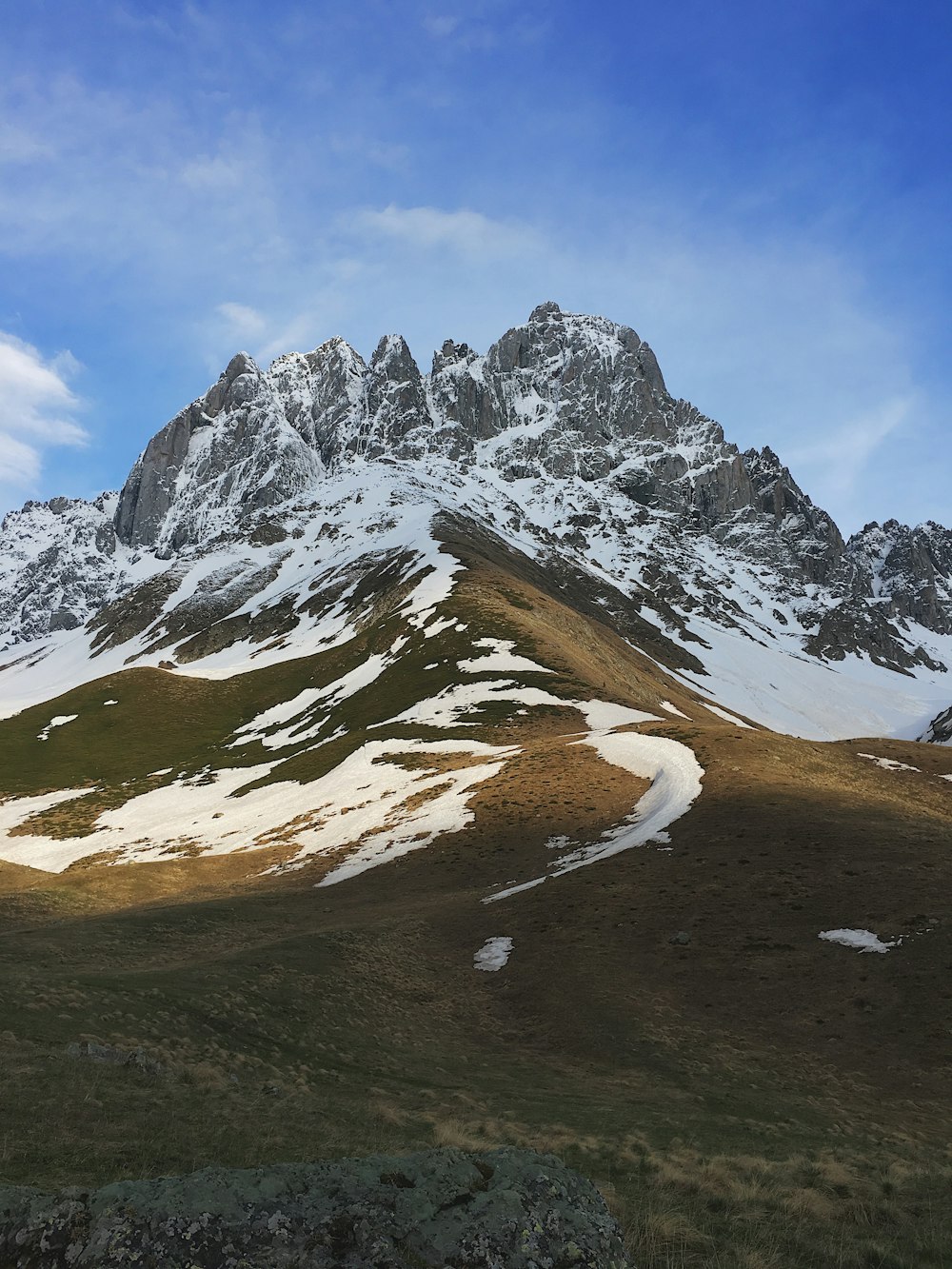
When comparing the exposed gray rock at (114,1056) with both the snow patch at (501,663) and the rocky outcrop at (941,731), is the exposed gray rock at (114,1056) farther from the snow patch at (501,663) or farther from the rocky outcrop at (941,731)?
the rocky outcrop at (941,731)

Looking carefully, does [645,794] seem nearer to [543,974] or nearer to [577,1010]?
[543,974]

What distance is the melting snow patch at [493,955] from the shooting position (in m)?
28.7

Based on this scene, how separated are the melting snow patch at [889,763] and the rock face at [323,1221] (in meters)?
58.3

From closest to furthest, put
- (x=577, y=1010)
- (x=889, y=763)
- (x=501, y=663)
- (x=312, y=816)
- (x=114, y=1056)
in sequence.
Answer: (x=114, y=1056) < (x=577, y=1010) < (x=889, y=763) < (x=312, y=816) < (x=501, y=663)

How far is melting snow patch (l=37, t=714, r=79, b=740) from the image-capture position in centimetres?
12306

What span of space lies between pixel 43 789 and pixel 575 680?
235ft

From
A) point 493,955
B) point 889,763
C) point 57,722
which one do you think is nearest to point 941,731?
point 889,763

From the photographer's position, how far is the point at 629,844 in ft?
129

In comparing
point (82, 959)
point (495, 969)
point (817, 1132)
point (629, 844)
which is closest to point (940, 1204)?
point (817, 1132)

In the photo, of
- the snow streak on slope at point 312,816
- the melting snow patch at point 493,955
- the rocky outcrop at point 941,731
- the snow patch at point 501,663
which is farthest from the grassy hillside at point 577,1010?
the rocky outcrop at point 941,731

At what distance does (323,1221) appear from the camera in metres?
6.23

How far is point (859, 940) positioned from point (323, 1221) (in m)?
26.6

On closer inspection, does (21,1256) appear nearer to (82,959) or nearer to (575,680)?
(82,959)

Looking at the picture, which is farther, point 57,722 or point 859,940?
point 57,722
